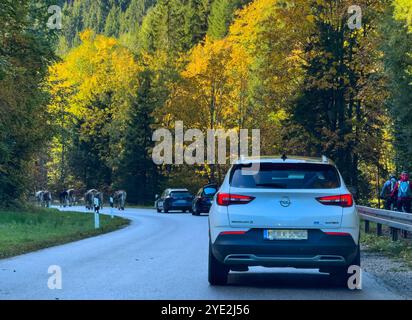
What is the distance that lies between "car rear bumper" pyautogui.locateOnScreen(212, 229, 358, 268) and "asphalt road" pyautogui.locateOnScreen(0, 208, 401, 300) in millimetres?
401

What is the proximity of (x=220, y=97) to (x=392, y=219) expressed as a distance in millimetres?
47063

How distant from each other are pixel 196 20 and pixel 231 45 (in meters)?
38.6

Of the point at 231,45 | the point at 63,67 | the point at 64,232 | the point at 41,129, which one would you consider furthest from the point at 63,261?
the point at 63,67

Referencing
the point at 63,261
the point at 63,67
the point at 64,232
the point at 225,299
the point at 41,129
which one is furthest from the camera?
the point at 63,67

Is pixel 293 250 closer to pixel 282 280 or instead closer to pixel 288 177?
pixel 288 177

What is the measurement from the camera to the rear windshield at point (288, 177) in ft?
38.5

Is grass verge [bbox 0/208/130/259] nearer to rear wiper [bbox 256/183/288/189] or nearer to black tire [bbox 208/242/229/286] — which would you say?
black tire [bbox 208/242/229/286]

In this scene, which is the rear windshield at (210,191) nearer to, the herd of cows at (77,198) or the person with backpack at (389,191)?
the person with backpack at (389,191)

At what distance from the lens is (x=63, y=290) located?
11.5 meters

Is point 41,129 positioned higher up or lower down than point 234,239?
higher up

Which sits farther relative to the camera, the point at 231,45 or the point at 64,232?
the point at 231,45

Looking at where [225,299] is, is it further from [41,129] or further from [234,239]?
[41,129]

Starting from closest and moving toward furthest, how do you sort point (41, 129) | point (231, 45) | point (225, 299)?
1. point (225, 299)
2. point (41, 129)
3. point (231, 45)

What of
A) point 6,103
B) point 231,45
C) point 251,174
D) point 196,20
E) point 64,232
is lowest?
point 64,232
